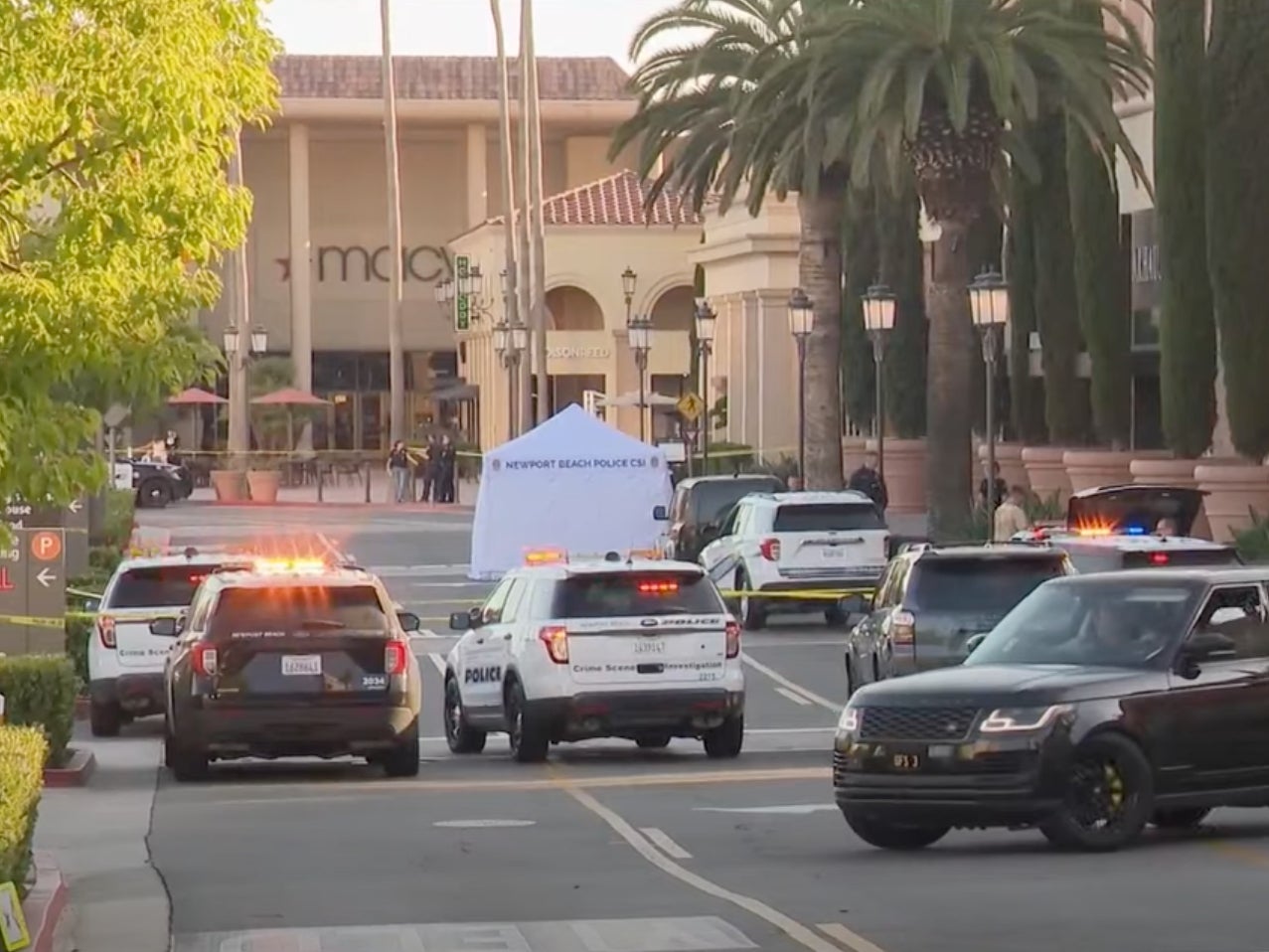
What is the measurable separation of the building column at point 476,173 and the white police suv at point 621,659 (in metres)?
84.7

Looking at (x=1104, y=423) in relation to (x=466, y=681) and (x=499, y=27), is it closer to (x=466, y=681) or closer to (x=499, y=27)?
(x=466, y=681)

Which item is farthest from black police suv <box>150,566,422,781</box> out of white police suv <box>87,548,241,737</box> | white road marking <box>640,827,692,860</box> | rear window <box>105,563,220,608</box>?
rear window <box>105,563,220,608</box>

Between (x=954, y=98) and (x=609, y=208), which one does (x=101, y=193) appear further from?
(x=609, y=208)

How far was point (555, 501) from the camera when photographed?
46656 mm

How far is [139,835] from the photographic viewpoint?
18.8 m

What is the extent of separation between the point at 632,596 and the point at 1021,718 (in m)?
7.75

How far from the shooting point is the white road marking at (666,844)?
675 inches

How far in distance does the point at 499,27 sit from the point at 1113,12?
4363cm

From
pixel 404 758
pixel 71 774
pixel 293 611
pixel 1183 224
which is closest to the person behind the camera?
pixel 293 611

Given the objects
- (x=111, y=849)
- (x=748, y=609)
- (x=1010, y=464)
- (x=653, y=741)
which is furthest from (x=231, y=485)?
(x=111, y=849)

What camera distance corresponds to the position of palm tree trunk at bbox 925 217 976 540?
4519 centimetres

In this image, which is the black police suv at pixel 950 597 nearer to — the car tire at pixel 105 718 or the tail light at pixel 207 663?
the tail light at pixel 207 663

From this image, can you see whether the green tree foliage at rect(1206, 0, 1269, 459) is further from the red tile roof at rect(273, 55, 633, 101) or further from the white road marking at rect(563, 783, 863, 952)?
the red tile roof at rect(273, 55, 633, 101)

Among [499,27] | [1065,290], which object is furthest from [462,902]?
[499,27]
